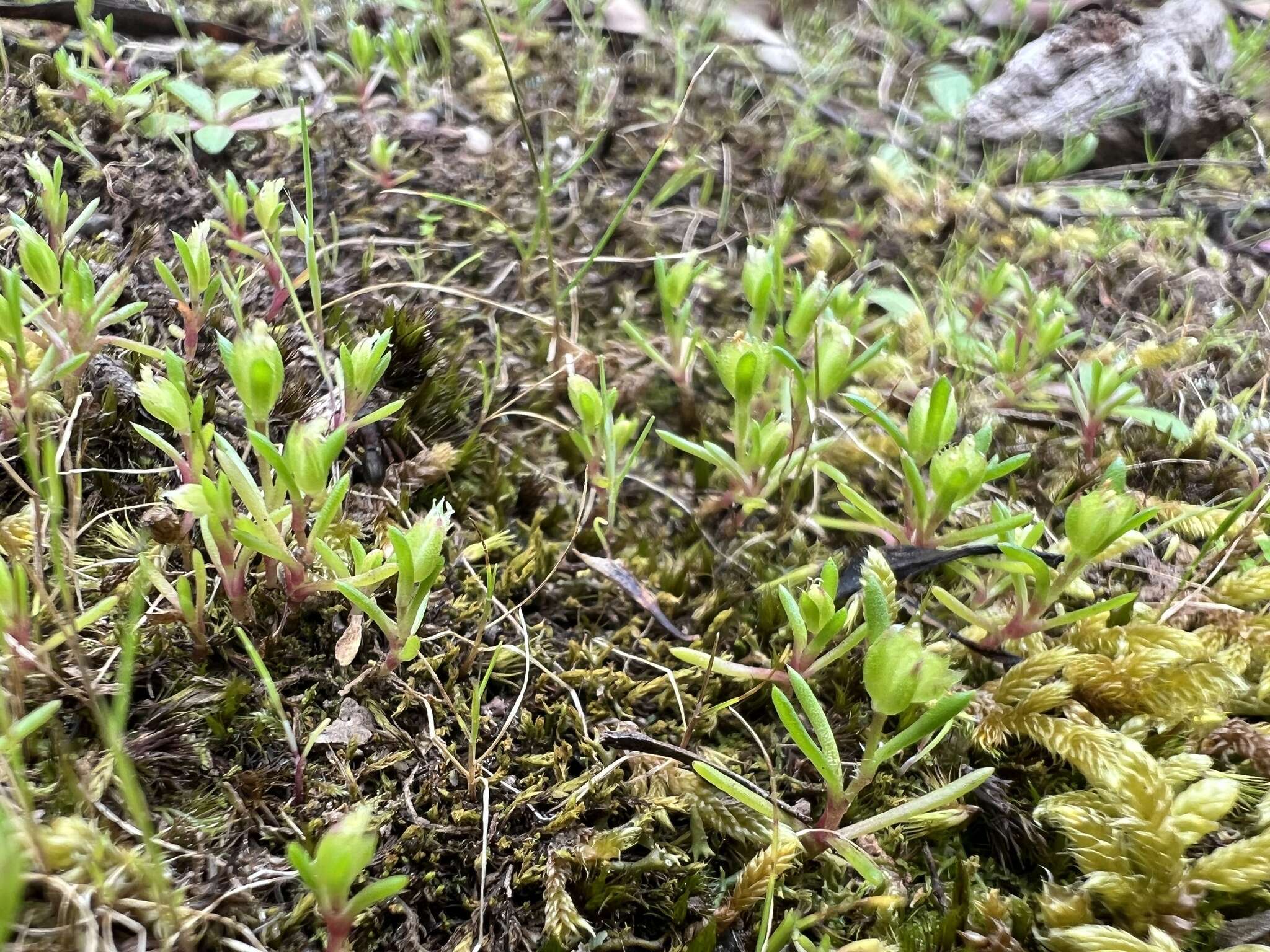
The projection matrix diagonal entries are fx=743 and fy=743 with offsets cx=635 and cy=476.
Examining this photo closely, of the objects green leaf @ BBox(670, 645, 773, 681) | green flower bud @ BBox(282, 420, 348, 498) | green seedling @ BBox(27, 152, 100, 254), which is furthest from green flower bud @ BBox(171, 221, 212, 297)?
green leaf @ BBox(670, 645, 773, 681)

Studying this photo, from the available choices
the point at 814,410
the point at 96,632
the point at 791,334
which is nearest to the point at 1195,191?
the point at 791,334

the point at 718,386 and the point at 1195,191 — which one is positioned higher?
the point at 1195,191

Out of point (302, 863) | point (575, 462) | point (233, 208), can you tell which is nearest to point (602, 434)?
point (575, 462)

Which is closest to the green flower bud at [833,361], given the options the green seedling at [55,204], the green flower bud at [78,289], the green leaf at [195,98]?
the green flower bud at [78,289]

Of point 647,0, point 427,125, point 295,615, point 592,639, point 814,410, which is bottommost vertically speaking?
point 592,639

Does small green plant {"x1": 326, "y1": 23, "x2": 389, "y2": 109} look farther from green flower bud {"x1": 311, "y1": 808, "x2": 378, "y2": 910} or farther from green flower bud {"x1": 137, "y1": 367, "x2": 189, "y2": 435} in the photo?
green flower bud {"x1": 311, "y1": 808, "x2": 378, "y2": 910}

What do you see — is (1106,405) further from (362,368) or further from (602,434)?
(362,368)

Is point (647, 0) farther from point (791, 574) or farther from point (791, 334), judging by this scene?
point (791, 574)
